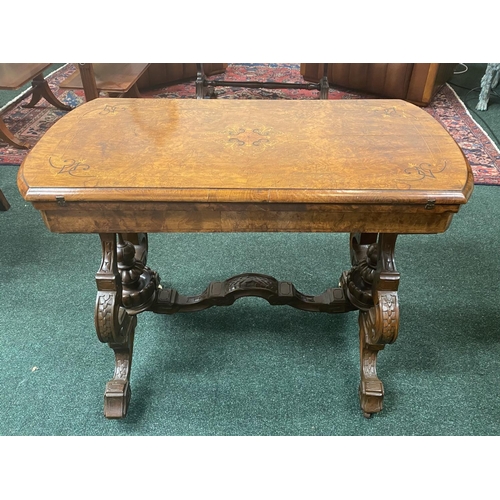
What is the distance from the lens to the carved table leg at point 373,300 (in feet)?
4.84

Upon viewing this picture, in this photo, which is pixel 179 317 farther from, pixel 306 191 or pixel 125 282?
pixel 306 191

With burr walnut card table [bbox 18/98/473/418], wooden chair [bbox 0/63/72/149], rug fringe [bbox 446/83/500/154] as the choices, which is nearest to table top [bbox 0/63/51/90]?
wooden chair [bbox 0/63/72/149]

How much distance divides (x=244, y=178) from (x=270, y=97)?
3205 millimetres

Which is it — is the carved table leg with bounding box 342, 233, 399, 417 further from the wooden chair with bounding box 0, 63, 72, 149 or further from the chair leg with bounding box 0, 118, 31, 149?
the chair leg with bounding box 0, 118, 31, 149

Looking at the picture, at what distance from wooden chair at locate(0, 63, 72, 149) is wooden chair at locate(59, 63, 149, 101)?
8.4 inches

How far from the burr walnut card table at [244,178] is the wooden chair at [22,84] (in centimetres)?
171

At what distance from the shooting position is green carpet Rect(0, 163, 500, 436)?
64.6 inches

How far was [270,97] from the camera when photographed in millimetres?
4230

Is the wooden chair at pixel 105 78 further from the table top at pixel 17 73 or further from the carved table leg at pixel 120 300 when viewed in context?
the carved table leg at pixel 120 300

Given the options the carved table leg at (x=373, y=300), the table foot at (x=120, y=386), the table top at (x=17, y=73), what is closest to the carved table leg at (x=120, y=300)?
the table foot at (x=120, y=386)

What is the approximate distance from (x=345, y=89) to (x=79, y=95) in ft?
8.20

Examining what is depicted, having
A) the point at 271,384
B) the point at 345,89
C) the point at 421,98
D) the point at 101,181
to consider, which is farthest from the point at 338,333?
the point at 345,89

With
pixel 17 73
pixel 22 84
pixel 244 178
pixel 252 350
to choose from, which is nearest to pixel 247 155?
pixel 244 178

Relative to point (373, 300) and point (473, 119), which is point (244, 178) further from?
point (473, 119)
